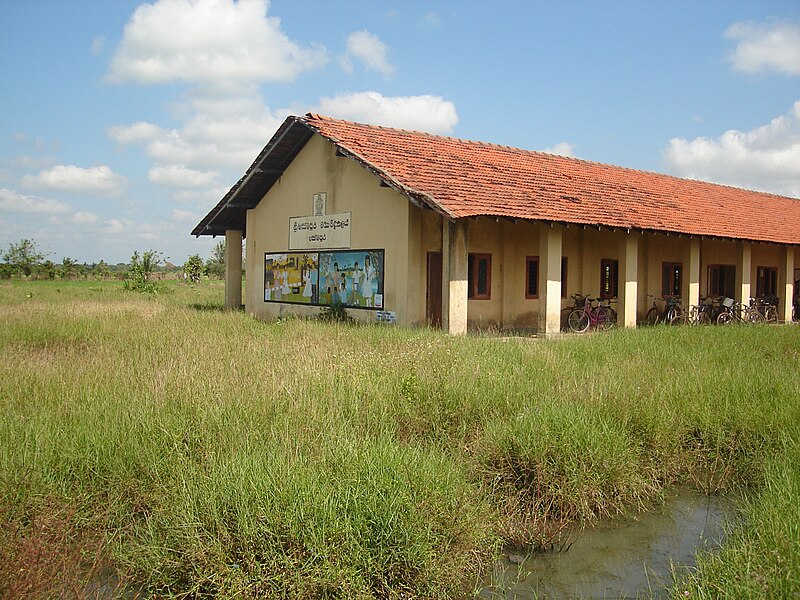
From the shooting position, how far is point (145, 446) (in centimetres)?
608

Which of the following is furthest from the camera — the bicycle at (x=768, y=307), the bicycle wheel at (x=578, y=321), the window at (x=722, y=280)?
the window at (x=722, y=280)

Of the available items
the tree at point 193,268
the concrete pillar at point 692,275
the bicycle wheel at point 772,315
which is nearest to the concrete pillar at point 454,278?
the concrete pillar at point 692,275

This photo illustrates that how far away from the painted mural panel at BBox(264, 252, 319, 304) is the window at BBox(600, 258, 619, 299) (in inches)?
327

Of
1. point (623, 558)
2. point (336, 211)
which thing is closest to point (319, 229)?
point (336, 211)

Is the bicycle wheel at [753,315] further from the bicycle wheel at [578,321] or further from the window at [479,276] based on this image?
the window at [479,276]

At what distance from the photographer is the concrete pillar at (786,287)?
2380 cm

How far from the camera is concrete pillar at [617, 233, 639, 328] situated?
18234 mm

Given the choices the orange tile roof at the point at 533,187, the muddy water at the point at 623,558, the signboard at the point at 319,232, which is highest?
the orange tile roof at the point at 533,187

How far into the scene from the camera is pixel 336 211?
18.0 metres

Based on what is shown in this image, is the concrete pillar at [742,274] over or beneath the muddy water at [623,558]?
over

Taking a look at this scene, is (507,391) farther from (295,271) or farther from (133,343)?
(295,271)

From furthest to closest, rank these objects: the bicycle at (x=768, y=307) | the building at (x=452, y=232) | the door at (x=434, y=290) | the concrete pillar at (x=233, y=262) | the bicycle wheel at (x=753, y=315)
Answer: the concrete pillar at (x=233, y=262)
the bicycle at (x=768, y=307)
the bicycle wheel at (x=753, y=315)
the door at (x=434, y=290)
the building at (x=452, y=232)

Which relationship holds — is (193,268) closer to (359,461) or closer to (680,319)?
(680,319)

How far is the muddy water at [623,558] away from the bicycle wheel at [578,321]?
11.1m
